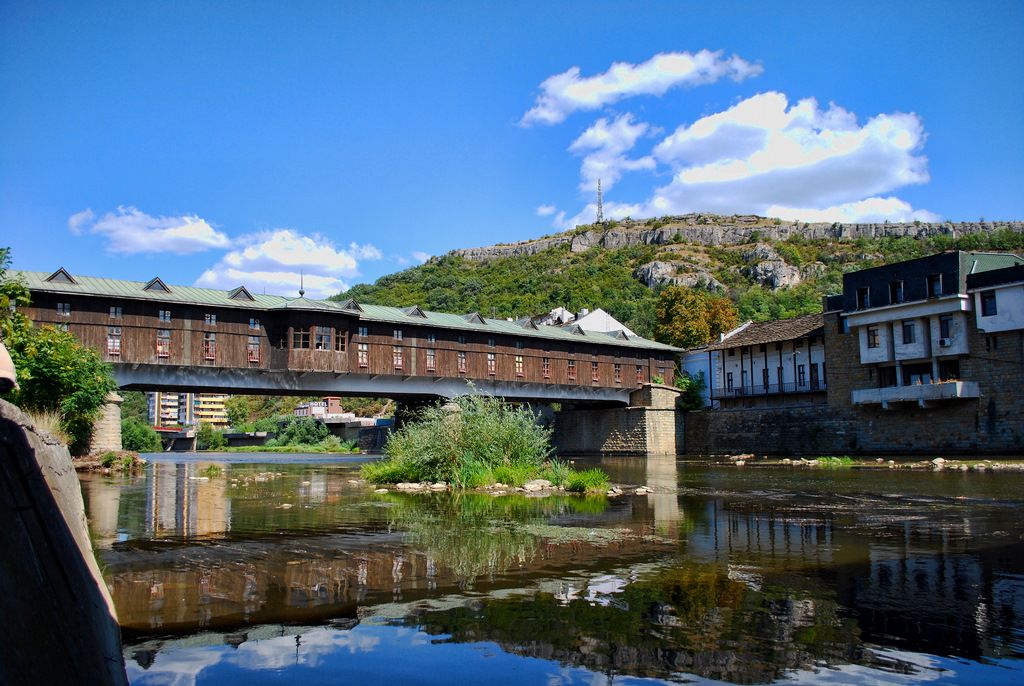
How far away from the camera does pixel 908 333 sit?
41.2 meters

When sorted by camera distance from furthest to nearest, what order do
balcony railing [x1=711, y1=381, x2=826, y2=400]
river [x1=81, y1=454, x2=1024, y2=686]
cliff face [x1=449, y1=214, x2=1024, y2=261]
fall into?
cliff face [x1=449, y1=214, x2=1024, y2=261]
balcony railing [x1=711, y1=381, x2=826, y2=400]
river [x1=81, y1=454, x2=1024, y2=686]

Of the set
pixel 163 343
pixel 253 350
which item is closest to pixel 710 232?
pixel 253 350

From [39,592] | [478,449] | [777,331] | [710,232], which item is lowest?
[478,449]

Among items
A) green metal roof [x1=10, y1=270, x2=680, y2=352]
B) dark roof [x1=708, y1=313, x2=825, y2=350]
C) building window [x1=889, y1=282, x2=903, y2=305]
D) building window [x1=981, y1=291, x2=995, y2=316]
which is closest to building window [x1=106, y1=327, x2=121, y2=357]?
green metal roof [x1=10, y1=270, x2=680, y2=352]

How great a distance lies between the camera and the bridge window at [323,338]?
3822cm

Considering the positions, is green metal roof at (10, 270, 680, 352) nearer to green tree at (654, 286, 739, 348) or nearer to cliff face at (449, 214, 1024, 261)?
green tree at (654, 286, 739, 348)

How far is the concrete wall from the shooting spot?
2.88 metres

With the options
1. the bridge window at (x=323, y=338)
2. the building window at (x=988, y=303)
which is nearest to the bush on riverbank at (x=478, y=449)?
the bridge window at (x=323, y=338)

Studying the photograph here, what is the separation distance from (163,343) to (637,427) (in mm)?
31094

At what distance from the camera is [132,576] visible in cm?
838

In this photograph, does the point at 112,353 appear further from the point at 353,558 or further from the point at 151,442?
the point at 151,442

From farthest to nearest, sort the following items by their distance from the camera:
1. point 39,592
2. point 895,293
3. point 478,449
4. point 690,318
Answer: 1. point 690,318
2. point 895,293
3. point 478,449
4. point 39,592

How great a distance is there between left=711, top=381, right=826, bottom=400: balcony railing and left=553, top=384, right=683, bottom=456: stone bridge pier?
3205 mm

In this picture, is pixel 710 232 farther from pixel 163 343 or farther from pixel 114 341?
pixel 114 341
